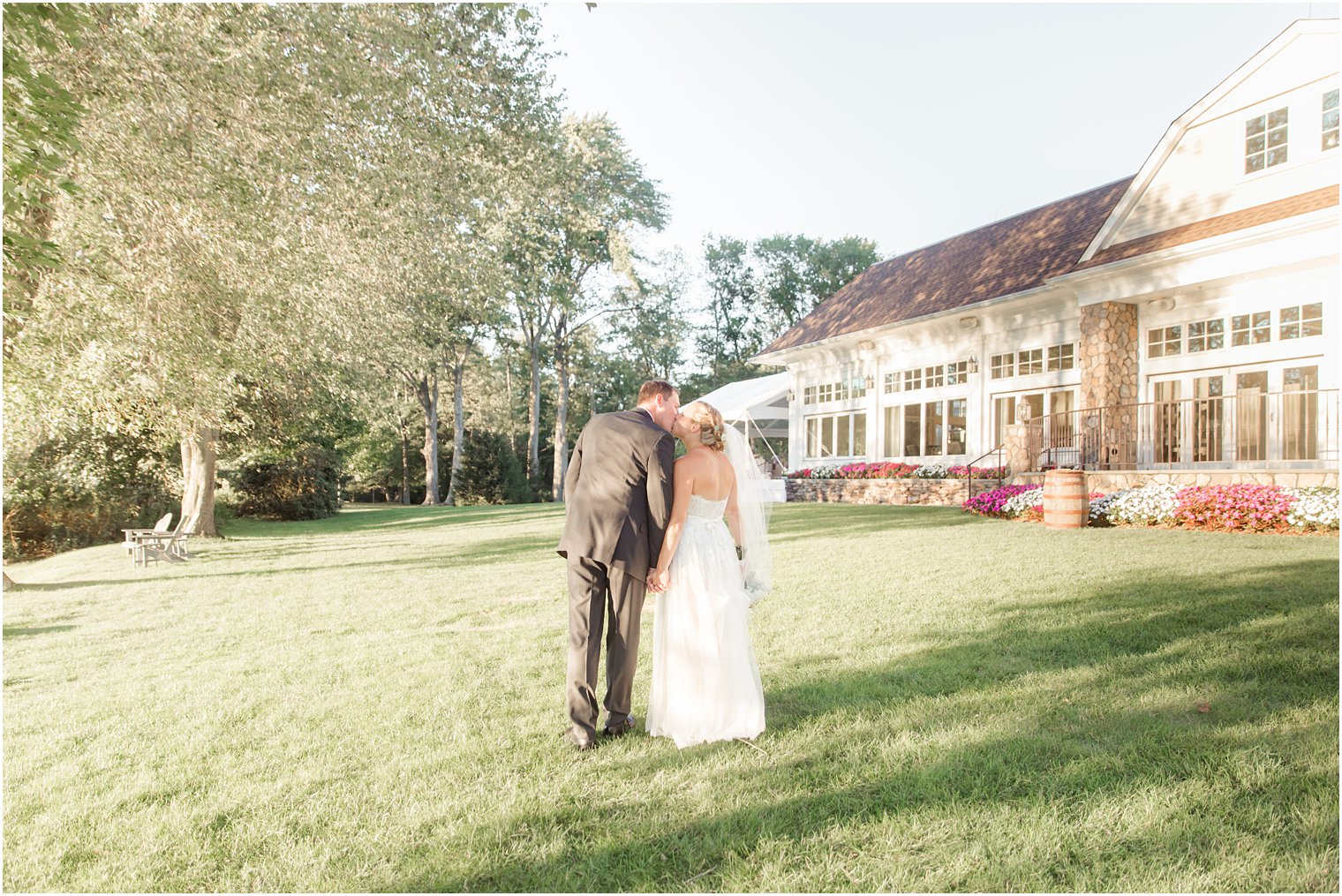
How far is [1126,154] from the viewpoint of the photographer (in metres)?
A: 23.9

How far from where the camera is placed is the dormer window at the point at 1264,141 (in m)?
13.7

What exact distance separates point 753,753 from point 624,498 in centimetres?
150

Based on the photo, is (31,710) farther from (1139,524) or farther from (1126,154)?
(1126,154)

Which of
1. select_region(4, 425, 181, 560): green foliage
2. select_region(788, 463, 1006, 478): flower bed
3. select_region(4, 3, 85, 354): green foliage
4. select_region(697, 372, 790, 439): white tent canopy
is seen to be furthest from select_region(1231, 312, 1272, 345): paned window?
select_region(4, 425, 181, 560): green foliage

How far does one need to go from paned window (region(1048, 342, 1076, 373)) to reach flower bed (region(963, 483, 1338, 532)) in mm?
5331

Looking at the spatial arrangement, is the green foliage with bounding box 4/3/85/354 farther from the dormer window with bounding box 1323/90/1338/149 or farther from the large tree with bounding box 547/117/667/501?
the large tree with bounding box 547/117/667/501

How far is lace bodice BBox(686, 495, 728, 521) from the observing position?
441 centimetres

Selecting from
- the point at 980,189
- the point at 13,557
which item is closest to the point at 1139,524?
the point at 980,189

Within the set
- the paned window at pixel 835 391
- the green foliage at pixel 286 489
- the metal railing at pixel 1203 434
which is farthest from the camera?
the green foliage at pixel 286 489

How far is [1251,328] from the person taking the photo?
14.5m

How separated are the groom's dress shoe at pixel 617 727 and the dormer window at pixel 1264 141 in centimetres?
1585

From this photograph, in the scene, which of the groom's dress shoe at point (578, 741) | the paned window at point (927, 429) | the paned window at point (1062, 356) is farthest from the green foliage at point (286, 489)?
the groom's dress shoe at point (578, 741)

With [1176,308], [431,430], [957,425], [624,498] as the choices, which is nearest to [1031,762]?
[624,498]

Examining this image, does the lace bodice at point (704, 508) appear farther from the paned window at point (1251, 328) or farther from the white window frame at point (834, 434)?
the white window frame at point (834, 434)
